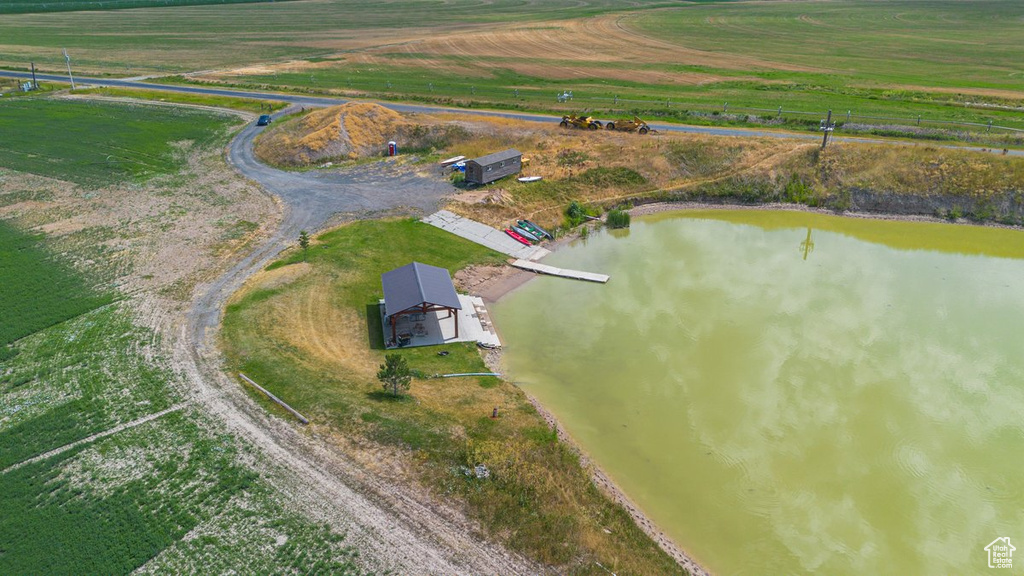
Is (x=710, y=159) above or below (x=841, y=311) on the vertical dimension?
above

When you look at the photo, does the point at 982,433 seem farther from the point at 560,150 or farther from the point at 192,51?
the point at 192,51

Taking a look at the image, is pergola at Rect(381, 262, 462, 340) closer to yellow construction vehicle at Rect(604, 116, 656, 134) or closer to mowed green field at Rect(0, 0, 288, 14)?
yellow construction vehicle at Rect(604, 116, 656, 134)

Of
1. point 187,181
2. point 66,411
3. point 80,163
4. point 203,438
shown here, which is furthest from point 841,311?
point 80,163

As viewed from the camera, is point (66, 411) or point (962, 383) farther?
point (962, 383)

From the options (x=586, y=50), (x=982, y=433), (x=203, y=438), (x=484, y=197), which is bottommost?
(x=982, y=433)

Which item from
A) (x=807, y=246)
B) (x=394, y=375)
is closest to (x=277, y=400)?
(x=394, y=375)

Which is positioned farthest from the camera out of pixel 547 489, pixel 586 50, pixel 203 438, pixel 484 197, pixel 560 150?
pixel 586 50

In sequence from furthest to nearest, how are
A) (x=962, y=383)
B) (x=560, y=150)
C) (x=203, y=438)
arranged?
(x=560, y=150), (x=962, y=383), (x=203, y=438)

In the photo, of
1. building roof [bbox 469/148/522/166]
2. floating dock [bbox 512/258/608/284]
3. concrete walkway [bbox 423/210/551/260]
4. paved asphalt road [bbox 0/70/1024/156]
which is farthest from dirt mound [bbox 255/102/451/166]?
floating dock [bbox 512/258/608/284]
